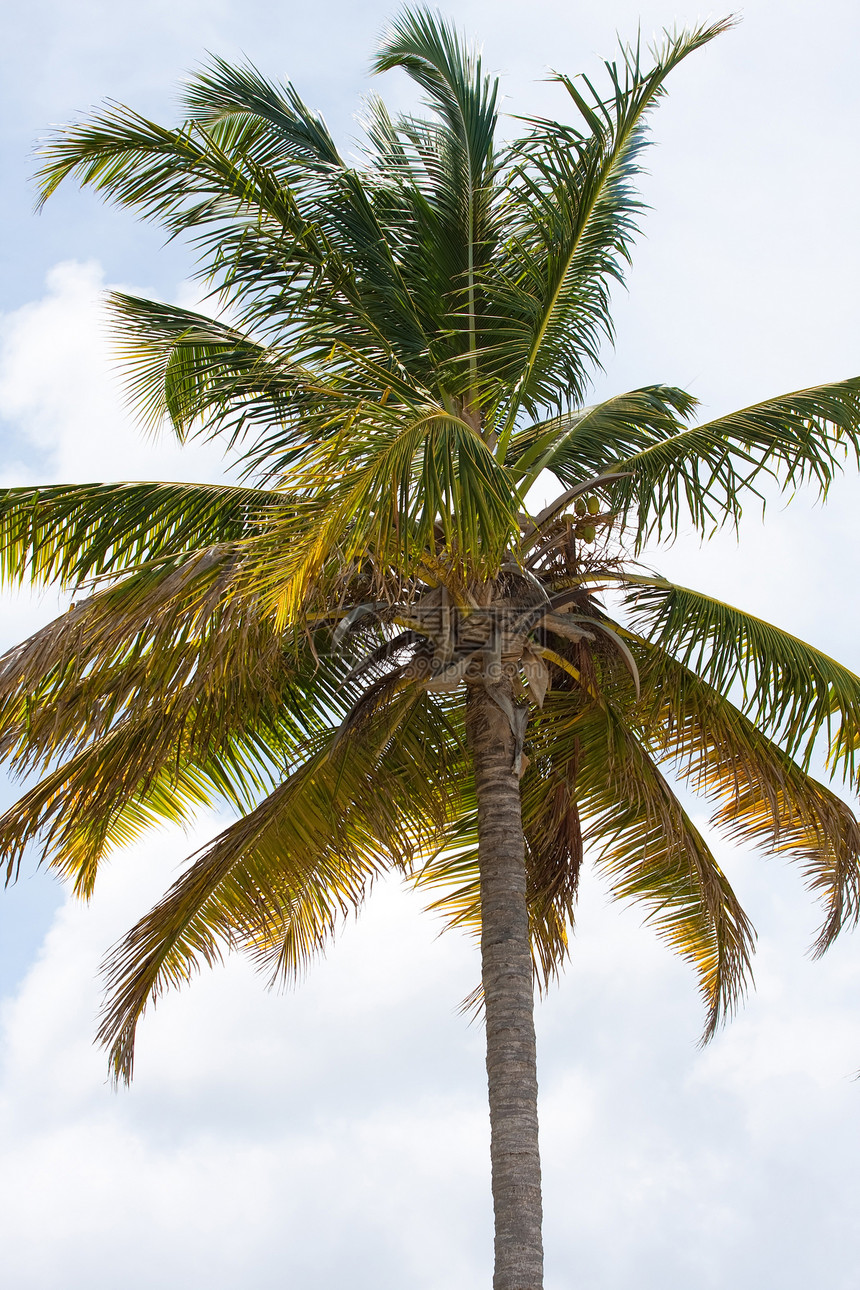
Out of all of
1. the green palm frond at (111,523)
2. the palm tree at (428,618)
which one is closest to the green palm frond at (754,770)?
the palm tree at (428,618)

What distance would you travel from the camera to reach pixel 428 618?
27.4 ft

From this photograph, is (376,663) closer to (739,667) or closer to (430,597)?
(430,597)

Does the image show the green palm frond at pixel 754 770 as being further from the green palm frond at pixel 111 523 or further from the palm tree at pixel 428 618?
the green palm frond at pixel 111 523

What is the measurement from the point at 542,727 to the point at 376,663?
4.34 ft

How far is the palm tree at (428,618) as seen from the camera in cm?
795

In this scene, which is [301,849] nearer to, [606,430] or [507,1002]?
[507,1002]

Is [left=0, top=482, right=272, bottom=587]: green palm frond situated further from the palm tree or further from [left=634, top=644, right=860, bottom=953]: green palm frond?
[left=634, top=644, right=860, bottom=953]: green palm frond

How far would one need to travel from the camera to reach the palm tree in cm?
795

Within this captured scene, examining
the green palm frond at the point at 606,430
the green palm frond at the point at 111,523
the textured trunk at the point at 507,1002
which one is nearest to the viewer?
the textured trunk at the point at 507,1002

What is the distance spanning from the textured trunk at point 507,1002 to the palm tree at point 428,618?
0.06 feet

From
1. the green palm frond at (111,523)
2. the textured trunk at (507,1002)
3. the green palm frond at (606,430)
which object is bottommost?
the textured trunk at (507,1002)

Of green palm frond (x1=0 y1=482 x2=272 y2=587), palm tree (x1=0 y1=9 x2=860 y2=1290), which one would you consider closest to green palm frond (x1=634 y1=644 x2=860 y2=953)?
palm tree (x1=0 y1=9 x2=860 y2=1290)

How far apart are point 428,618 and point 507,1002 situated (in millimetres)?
2326

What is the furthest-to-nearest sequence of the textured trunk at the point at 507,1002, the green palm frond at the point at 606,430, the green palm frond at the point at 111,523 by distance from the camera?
the green palm frond at the point at 606,430 < the green palm frond at the point at 111,523 < the textured trunk at the point at 507,1002
